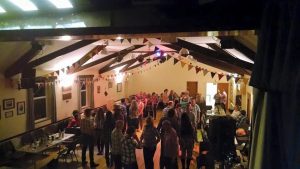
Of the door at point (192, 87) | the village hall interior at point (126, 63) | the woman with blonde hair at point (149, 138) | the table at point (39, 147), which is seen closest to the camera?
the village hall interior at point (126, 63)

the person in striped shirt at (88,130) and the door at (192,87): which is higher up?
the door at (192,87)

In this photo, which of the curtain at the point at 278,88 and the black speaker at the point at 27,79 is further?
the black speaker at the point at 27,79

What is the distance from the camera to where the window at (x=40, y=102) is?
8859mm

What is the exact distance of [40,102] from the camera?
916cm

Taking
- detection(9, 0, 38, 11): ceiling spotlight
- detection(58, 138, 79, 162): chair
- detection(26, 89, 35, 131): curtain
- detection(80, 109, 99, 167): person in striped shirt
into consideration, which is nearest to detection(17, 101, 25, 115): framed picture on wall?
detection(26, 89, 35, 131): curtain

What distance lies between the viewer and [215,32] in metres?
2.38

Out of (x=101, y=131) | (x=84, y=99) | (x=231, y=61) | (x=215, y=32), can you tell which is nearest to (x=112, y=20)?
(x=215, y=32)

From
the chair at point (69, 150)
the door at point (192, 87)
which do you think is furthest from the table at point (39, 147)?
the door at point (192, 87)

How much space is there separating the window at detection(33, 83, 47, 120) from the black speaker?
1.01 metres

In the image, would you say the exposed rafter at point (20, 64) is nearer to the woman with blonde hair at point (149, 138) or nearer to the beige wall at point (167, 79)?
the woman with blonde hair at point (149, 138)

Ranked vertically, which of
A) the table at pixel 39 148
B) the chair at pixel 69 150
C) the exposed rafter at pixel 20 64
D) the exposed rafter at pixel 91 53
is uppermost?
the exposed rafter at pixel 91 53

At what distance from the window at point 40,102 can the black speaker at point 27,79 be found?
39.6 inches

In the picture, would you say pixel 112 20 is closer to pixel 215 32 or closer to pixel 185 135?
pixel 215 32

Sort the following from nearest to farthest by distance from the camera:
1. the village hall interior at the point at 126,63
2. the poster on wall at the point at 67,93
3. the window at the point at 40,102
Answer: the village hall interior at the point at 126,63 < the window at the point at 40,102 < the poster on wall at the point at 67,93
